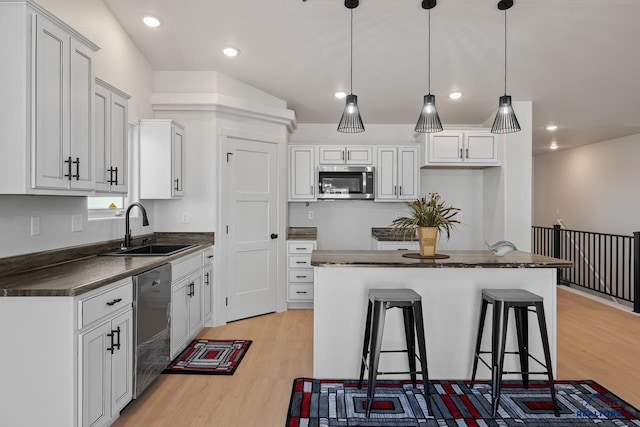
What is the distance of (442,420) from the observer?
93.0 inches

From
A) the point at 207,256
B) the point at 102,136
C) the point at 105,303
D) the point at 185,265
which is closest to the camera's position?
the point at 105,303

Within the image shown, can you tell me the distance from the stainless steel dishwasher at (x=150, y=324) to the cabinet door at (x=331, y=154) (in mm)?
2774

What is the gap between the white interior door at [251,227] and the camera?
4.37 metres

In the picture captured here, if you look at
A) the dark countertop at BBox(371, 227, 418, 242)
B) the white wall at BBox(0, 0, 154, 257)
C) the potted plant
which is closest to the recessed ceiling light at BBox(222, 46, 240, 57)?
the white wall at BBox(0, 0, 154, 257)

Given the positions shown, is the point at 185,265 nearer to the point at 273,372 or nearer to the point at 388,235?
the point at 273,372

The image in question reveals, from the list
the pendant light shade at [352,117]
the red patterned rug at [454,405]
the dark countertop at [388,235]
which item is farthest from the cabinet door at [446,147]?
the red patterned rug at [454,405]

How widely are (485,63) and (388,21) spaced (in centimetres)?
125

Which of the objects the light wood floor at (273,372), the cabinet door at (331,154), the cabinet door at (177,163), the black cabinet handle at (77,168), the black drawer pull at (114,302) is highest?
the cabinet door at (331,154)

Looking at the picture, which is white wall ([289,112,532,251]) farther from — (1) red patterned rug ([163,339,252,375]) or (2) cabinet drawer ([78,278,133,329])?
(2) cabinet drawer ([78,278,133,329])

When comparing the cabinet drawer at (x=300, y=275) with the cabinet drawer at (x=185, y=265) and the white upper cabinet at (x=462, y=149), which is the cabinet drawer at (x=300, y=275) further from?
the white upper cabinet at (x=462, y=149)

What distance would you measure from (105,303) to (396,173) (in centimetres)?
399

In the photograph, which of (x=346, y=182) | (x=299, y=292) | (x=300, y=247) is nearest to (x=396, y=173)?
(x=346, y=182)

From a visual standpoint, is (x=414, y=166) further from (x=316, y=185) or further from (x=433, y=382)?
(x=433, y=382)

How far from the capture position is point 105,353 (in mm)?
2090
